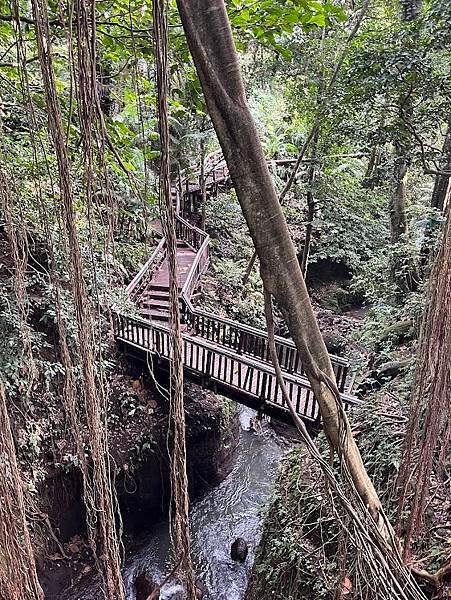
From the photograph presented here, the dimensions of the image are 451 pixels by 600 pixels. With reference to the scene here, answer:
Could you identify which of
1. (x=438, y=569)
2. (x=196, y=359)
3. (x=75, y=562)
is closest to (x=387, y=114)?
(x=196, y=359)

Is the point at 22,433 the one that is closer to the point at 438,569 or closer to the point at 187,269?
the point at 438,569

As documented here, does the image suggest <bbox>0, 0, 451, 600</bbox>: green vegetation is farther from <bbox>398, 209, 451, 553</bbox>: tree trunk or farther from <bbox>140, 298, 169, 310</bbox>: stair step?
<bbox>140, 298, 169, 310</bbox>: stair step

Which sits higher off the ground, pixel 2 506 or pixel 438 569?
pixel 2 506

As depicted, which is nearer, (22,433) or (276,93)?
(22,433)

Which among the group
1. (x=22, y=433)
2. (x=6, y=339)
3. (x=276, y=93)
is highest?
(x=276, y=93)

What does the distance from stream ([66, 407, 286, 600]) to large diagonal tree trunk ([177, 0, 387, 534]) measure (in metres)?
3.37

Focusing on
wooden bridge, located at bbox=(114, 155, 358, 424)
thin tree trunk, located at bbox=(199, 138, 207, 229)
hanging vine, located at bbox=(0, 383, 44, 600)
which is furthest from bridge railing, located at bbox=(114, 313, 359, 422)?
thin tree trunk, located at bbox=(199, 138, 207, 229)

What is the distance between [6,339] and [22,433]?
112cm

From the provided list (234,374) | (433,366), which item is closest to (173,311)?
(433,366)

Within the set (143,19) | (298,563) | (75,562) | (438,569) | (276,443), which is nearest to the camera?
(438,569)

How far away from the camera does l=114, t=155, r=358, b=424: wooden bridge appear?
534 centimetres

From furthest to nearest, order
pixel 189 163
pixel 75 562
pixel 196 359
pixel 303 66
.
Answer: pixel 189 163 < pixel 303 66 < pixel 196 359 < pixel 75 562

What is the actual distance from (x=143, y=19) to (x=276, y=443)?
6930 mm

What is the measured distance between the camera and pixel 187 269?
30.6 feet
